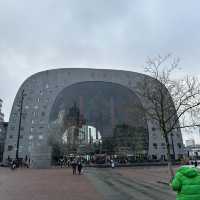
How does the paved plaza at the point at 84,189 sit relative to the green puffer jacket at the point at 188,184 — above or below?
below

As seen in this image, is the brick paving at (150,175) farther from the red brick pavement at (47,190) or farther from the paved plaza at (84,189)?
the red brick pavement at (47,190)

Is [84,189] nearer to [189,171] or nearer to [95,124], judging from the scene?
[189,171]

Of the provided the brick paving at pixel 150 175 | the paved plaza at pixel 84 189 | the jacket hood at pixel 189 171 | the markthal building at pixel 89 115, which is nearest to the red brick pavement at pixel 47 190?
the paved plaza at pixel 84 189

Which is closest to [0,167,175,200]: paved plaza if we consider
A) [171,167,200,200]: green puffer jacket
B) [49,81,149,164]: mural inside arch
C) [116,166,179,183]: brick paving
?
[116,166,179,183]: brick paving

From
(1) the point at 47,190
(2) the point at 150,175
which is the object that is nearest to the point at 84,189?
(1) the point at 47,190

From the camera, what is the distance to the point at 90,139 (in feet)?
262

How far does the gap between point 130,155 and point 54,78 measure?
4220 cm

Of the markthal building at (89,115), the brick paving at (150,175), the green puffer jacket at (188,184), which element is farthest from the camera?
the markthal building at (89,115)

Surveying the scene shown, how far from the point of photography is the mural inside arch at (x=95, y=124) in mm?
65750

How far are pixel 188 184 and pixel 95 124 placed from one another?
8097cm

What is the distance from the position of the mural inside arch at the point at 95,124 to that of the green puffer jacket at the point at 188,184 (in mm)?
58784

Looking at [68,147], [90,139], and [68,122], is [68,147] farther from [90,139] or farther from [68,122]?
[90,139]

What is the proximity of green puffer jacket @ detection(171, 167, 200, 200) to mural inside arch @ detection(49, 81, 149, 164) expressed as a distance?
5878 centimetres

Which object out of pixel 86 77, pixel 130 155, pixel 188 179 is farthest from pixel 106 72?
pixel 188 179
